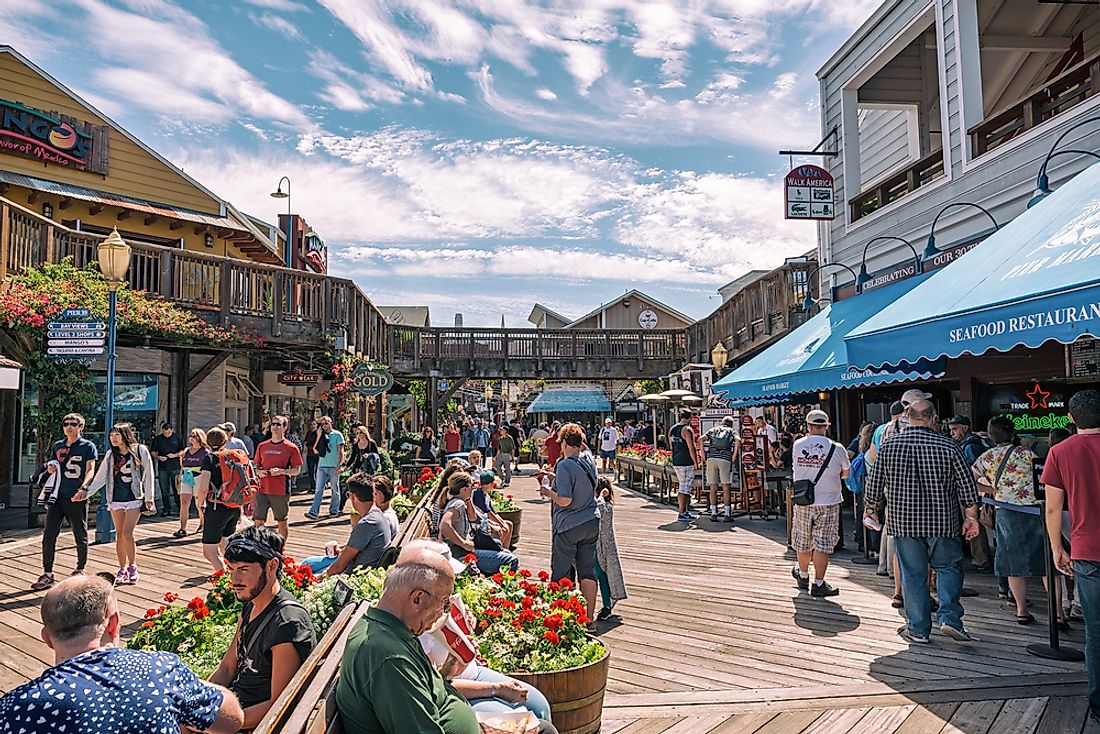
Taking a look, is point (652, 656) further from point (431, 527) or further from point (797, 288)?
point (797, 288)

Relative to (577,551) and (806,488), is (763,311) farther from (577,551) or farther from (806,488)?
(577,551)

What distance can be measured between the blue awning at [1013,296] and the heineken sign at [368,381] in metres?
11.7

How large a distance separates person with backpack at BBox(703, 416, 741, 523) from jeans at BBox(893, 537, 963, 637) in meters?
6.45

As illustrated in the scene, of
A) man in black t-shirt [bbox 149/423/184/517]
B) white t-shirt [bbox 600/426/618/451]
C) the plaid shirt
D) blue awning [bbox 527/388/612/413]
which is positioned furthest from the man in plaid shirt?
blue awning [bbox 527/388/612/413]

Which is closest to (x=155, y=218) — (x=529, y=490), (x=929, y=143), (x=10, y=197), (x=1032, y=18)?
(x=10, y=197)

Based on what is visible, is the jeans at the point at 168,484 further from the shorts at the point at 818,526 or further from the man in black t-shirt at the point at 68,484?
the shorts at the point at 818,526

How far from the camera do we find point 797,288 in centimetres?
1435

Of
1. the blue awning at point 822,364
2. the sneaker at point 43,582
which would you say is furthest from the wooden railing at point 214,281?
the blue awning at point 822,364

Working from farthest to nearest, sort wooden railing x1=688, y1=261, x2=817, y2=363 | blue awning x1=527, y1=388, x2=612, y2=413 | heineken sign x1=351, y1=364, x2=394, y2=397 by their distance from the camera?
blue awning x1=527, y1=388, x2=612, y2=413
heineken sign x1=351, y1=364, x2=394, y2=397
wooden railing x1=688, y1=261, x2=817, y2=363

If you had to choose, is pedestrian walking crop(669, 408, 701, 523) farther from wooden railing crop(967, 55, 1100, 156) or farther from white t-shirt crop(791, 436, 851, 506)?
wooden railing crop(967, 55, 1100, 156)

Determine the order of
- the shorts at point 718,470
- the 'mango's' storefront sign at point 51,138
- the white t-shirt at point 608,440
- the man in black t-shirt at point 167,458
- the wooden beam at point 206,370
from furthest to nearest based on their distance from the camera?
the white t-shirt at point 608,440
the 'mango's' storefront sign at point 51,138
the wooden beam at point 206,370
the man in black t-shirt at point 167,458
the shorts at point 718,470

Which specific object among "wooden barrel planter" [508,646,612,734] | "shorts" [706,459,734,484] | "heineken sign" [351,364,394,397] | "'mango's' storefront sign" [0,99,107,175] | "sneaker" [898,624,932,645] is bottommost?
"sneaker" [898,624,932,645]

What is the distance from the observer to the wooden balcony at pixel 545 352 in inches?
975

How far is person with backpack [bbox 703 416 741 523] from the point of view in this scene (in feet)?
39.4
